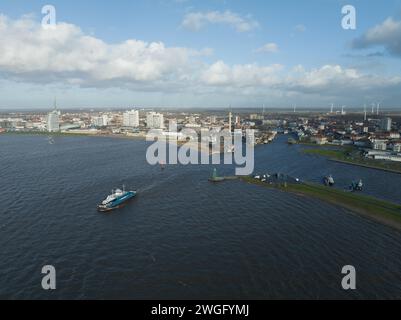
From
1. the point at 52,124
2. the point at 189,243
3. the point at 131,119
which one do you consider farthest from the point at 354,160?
the point at 52,124

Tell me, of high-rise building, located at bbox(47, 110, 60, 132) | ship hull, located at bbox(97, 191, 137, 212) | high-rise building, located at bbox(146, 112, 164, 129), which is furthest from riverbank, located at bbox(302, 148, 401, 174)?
high-rise building, located at bbox(47, 110, 60, 132)

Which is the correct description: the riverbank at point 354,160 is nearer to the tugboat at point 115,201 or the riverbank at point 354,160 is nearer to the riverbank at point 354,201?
the riverbank at point 354,201

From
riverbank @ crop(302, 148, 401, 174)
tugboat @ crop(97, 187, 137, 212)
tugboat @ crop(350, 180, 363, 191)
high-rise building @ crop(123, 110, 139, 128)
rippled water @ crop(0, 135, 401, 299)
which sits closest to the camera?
rippled water @ crop(0, 135, 401, 299)

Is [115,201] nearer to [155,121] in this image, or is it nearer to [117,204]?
[117,204]

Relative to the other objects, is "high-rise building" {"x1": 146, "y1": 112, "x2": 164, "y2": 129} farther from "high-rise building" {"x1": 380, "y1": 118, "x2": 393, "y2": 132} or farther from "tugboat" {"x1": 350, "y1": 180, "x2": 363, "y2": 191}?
"tugboat" {"x1": 350, "y1": 180, "x2": 363, "y2": 191}

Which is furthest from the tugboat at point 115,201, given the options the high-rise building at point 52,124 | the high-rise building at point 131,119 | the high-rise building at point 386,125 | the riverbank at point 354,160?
the high-rise building at point 131,119

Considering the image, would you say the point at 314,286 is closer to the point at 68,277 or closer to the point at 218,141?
the point at 68,277

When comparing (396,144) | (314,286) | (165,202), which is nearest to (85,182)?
(165,202)
